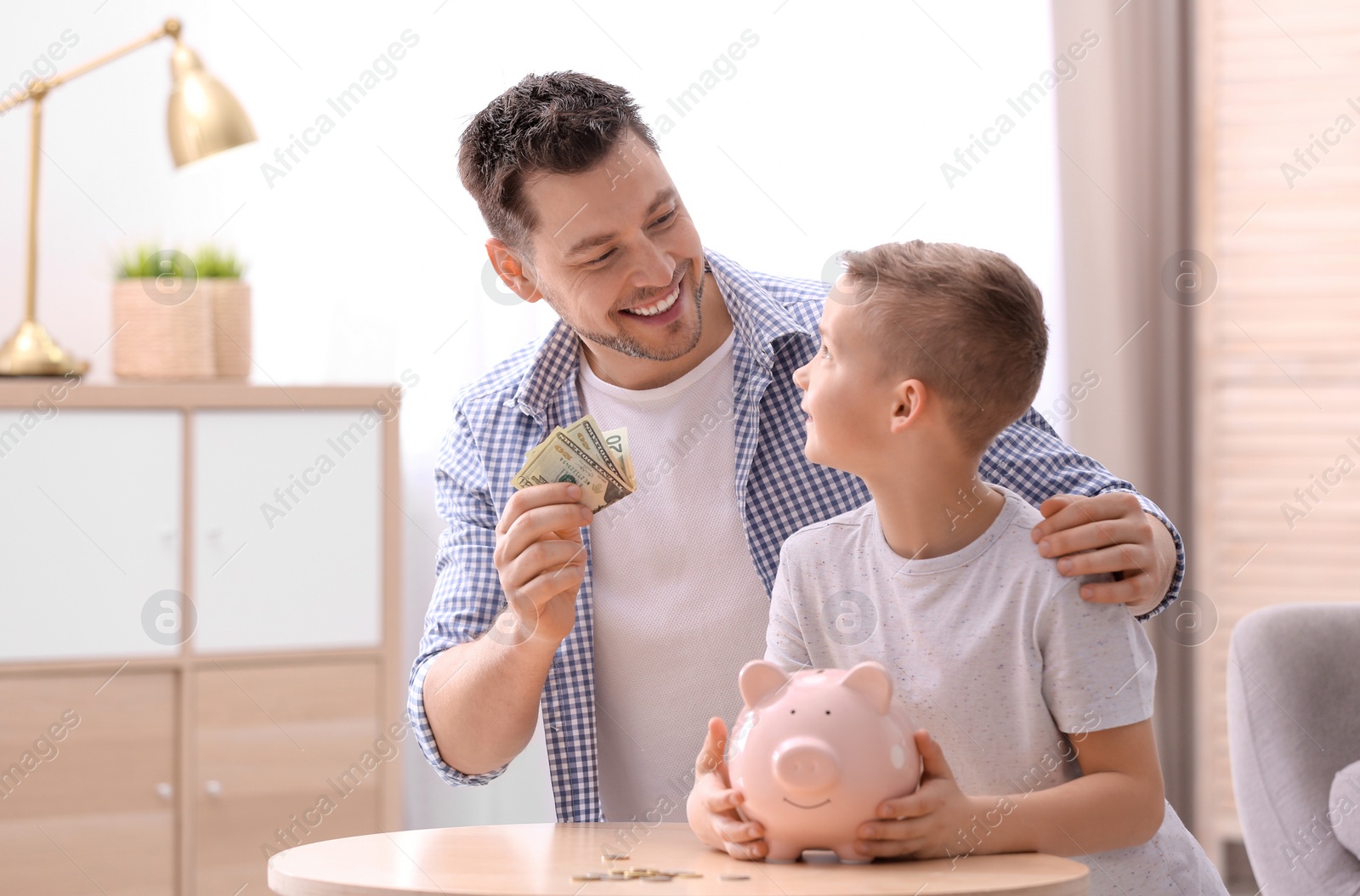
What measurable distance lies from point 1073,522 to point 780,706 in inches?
15.8

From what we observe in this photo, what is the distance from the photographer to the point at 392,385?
305 cm

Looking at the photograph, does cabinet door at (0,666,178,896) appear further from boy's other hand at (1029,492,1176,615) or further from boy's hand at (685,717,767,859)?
boy's other hand at (1029,492,1176,615)

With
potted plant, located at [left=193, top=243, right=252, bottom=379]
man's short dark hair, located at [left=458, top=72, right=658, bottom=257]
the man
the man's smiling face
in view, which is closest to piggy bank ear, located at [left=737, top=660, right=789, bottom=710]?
the man

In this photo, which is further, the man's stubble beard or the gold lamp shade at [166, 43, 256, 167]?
the gold lamp shade at [166, 43, 256, 167]

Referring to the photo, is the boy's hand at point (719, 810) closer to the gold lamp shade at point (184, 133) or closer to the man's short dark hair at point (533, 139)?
the man's short dark hair at point (533, 139)

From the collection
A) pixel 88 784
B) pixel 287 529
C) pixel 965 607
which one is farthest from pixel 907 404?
pixel 88 784

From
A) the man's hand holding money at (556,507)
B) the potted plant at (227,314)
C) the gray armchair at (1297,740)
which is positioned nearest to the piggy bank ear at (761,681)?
the man's hand holding money at (556,507)

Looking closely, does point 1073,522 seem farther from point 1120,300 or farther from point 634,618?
point 1120,300

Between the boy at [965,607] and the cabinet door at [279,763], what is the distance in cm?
181

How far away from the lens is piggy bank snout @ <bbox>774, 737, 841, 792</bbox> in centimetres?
120

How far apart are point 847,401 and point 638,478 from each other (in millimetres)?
699

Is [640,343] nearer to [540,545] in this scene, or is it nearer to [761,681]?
[540,545]

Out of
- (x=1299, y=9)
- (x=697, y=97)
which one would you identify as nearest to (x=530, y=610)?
(x=697, y=97)

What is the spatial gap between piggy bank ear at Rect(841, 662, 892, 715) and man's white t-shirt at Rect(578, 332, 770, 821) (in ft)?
2.24
